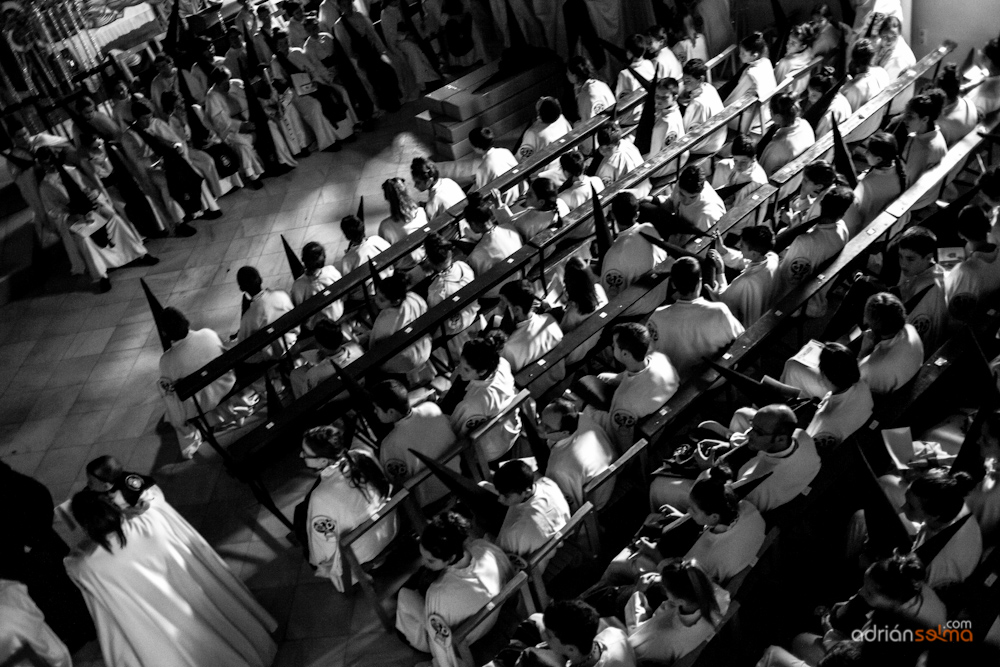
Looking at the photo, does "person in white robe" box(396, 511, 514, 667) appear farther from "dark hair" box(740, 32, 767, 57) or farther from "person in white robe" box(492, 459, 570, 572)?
"dark hair" box(740, 32, 767, 57)

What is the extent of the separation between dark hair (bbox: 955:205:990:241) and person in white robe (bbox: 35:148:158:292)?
785 centimetres

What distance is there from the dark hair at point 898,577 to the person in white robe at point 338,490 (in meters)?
2.48

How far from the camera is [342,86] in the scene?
1105 centimetres

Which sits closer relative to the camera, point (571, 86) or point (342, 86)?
point (571, 86)

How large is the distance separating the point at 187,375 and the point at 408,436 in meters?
2.28

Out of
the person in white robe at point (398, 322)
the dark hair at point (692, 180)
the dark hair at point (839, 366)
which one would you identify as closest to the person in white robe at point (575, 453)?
the dark hair at point (839, 366)

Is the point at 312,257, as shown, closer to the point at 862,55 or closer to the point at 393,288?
the point at 393,288

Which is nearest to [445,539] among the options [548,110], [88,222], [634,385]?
[634,385]

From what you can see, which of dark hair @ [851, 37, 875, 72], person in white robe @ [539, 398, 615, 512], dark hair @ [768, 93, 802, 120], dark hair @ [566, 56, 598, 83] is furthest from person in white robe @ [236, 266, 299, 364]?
dark hair @ [851, 37, 875, 72]

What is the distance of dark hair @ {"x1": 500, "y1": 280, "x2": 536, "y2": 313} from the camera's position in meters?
5.65

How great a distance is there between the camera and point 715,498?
396 cm

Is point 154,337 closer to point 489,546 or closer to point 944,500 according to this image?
point 489,546

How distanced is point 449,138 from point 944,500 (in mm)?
7603

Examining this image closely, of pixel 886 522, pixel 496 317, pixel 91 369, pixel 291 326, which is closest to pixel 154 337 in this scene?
pixel 91 369
